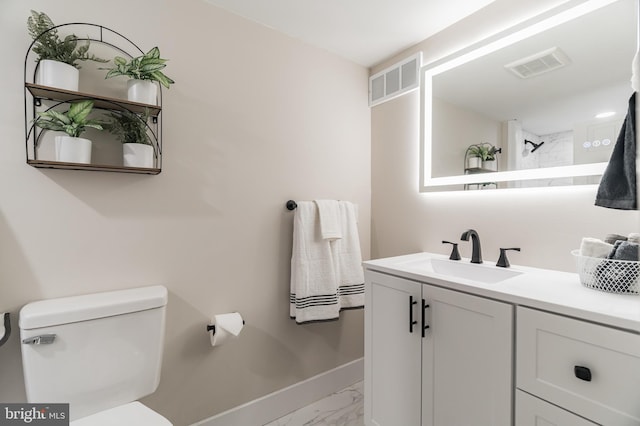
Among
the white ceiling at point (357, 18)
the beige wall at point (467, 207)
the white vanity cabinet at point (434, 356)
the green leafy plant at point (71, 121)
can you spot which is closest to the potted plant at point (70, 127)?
the green leafy plant at point (71, 121)

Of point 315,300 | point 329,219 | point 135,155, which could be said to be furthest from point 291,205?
point 135,155

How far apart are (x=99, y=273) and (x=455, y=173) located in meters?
1.82

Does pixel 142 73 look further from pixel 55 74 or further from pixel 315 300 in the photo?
pixel 315 300

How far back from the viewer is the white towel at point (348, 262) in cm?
184

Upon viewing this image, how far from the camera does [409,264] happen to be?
4.98 ft

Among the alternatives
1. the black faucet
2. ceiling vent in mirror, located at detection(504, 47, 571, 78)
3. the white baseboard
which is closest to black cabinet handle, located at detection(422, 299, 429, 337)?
the black faucet

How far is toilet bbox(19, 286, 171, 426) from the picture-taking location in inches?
A: 39.3

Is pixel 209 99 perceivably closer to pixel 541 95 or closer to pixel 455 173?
pixel 455 173

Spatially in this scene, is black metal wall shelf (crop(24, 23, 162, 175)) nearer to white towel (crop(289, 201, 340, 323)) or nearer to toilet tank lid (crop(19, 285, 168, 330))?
toilet tank lid (crop(19, 285, 168, 330))

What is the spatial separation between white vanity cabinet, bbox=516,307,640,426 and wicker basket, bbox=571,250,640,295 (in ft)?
0.79

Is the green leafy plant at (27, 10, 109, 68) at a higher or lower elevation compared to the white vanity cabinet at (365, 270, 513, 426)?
higher

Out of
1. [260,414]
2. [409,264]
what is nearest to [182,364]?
[260,414]

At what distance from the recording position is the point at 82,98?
114 cm

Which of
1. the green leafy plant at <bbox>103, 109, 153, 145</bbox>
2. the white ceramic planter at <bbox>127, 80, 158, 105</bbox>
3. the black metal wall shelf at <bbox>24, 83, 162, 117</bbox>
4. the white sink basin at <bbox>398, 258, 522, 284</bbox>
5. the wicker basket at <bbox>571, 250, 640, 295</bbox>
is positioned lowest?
the white sink basin at <bbox>398, 258, 522, 284</bbox>
